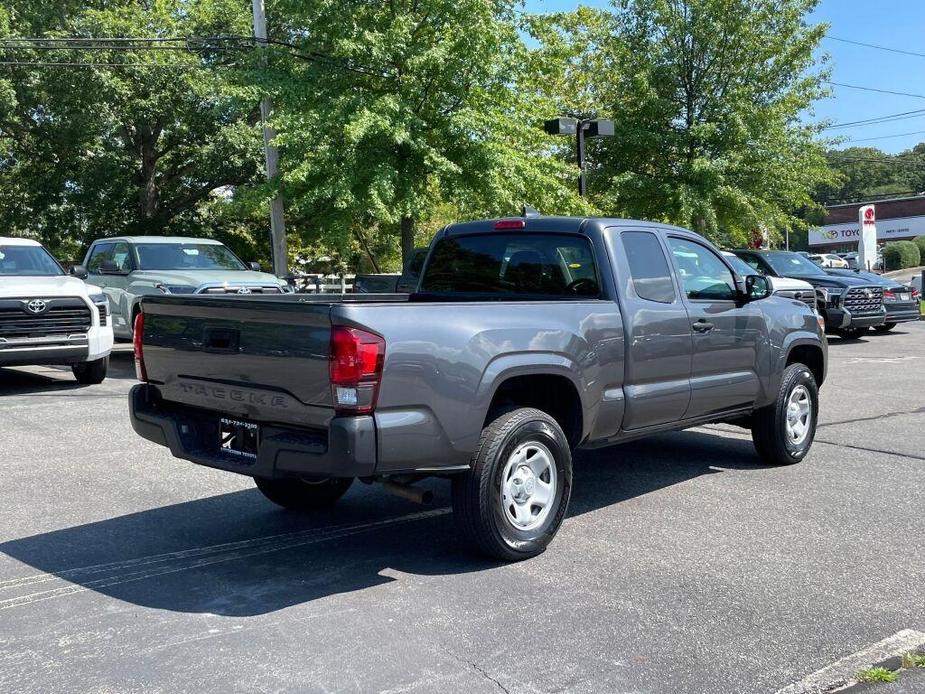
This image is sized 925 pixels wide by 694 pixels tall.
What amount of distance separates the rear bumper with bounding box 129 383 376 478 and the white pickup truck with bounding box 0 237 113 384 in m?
6.82

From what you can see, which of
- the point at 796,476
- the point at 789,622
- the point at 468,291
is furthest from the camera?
the point at 796,476

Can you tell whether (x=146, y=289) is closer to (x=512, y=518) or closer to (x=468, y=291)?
(x=468, y=291)

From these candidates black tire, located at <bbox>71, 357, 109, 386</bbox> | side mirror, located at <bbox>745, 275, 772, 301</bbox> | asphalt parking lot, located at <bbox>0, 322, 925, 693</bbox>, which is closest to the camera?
asphalt parking lot, located at <bbox>0, 322, 925, 693</bbox>

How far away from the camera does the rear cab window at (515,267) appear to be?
617 centimetres

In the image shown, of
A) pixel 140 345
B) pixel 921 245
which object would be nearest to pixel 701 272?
pixel 140 345

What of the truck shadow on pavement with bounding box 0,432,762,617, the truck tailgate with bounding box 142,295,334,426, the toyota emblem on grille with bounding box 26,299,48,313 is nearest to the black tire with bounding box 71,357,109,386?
the toyota emblem on grille with bounding box 26,299,48,313

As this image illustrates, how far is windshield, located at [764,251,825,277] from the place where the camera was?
19328 millimetres

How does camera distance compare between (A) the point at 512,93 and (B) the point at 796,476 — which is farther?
(A) the point at 512,93

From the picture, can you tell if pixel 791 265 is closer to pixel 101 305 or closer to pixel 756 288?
pixel 756 288

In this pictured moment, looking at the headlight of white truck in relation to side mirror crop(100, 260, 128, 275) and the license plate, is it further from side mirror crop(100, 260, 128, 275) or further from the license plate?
the license plate

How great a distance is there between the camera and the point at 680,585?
15.8ft

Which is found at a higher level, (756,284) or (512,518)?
(756,284)

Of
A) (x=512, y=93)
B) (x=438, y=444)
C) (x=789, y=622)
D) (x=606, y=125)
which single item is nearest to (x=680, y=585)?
(x=789, y=622)

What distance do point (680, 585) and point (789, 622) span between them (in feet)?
2.07
